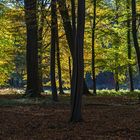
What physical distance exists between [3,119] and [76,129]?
3.87m

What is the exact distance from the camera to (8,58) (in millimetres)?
43438

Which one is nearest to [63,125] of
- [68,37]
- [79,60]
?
[79,60]

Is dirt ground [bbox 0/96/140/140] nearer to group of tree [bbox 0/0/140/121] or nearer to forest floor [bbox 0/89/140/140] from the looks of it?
forest floor [bbox 0/89/140/140]

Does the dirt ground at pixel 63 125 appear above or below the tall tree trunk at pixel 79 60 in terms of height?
below

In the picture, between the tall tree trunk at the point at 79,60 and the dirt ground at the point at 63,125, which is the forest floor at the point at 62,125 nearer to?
the dirt ground at the point at 63,125

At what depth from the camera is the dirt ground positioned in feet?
39.2

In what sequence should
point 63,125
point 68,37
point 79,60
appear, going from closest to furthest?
1. point 79,60
2. point 63,125
3. point 68,37

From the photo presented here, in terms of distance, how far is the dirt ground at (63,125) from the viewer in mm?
11937

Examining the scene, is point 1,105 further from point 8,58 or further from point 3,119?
point 8,58

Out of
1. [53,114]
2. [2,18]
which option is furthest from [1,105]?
[2,18]

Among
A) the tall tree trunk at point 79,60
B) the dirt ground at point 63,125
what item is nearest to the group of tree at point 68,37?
the tall tree trunk at point 79,60

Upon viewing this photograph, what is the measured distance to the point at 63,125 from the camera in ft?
45.7

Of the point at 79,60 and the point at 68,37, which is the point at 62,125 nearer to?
the point at 79,60

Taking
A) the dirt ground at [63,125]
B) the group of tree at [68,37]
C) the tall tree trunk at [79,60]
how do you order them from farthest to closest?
the group of tree at [68,37] < the tall tree trunk at [79,60] < the dirt ground at [63,125]
